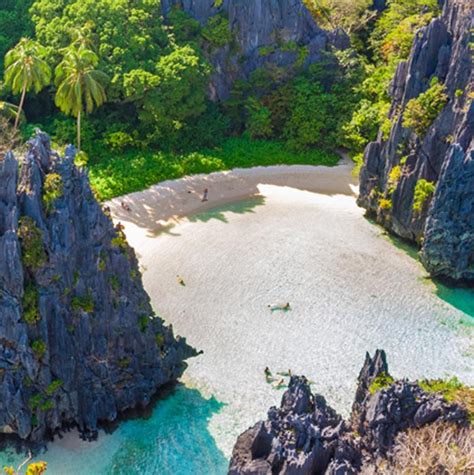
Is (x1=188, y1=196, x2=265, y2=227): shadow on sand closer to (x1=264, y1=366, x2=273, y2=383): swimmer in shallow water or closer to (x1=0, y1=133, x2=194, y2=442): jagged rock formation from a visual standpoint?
(x1=264, y1=366, x2=273, y2=383): swimmer in shallow water

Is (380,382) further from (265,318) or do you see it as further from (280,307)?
(280,307)

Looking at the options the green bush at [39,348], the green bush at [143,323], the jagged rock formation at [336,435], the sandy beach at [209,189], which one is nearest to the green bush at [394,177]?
the sandy beach at [209,189]

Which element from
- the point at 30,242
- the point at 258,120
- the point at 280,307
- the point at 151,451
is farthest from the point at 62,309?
the point at 258,120

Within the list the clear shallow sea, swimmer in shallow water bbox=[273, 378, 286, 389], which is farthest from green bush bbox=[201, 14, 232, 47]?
swimmer in shallow water bbox=[273, 378, 286, 389]

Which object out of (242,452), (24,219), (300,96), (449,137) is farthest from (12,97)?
(242,452)

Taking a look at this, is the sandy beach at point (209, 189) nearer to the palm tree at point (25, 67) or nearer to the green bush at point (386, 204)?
the green bush at point (386, 204)
